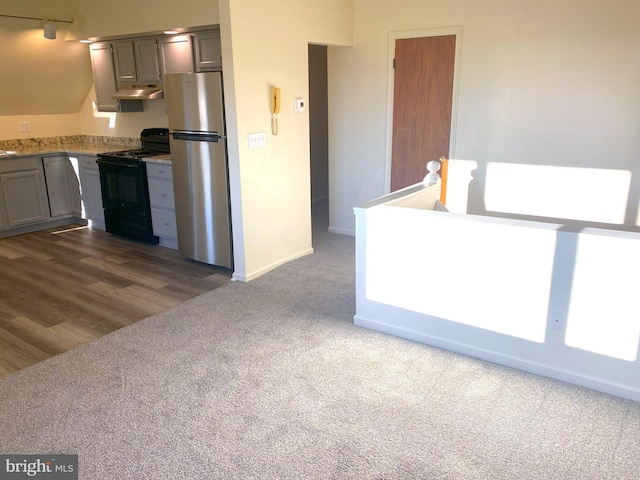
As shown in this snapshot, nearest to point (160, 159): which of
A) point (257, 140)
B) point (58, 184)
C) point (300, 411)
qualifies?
point (257, 140)

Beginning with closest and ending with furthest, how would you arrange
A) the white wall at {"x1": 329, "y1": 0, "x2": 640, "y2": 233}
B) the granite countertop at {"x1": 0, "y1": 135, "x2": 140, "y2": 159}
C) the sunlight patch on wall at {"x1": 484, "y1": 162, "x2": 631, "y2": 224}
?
the white wall at {"x1": 329, "y1": 0, "x2": 640, "y2": 233}, the sunlight patch on wall at {"x1": 484, "y1": 162, "x2": 631, "y2": 224}, the granite countertop at {"x1": 0, "y1": 135, "x2": 140, "y2": 159}

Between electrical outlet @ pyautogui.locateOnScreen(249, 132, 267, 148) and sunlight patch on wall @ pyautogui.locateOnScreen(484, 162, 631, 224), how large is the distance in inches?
80.7

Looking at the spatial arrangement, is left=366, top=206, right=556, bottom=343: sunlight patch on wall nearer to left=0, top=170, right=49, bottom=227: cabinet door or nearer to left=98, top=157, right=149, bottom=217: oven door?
left=98, top=157, right=149, bottom=217: oven door

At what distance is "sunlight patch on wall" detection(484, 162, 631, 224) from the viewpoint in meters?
3.95

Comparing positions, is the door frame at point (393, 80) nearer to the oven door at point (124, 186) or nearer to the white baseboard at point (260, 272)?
the white baseboard at point (260, 272)

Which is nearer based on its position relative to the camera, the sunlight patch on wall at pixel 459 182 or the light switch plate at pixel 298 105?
the light switch plate at pixel 298 105

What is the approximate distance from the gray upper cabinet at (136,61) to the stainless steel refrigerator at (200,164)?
1.03m

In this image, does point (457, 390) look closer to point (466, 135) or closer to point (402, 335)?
point (402, 335)

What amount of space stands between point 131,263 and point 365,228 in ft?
8.59

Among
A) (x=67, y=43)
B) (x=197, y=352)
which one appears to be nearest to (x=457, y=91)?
(x=197, y=352)

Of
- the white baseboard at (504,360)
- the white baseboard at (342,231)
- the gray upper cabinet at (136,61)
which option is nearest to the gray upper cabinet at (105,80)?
the gray upper cabinet at (136,61)

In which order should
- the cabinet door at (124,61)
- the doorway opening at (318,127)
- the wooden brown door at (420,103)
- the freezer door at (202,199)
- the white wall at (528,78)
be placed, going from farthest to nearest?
the doorway opening at (318,127) < the cabinet door at (124,61) < the wooden brown door at (420,103) < the freezer door at (202,199) < the white wall at (528,78)

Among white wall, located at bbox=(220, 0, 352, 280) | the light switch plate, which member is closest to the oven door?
white wall, located at bbox=(220, 0, 352, 280)

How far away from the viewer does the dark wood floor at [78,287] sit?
3.31m
